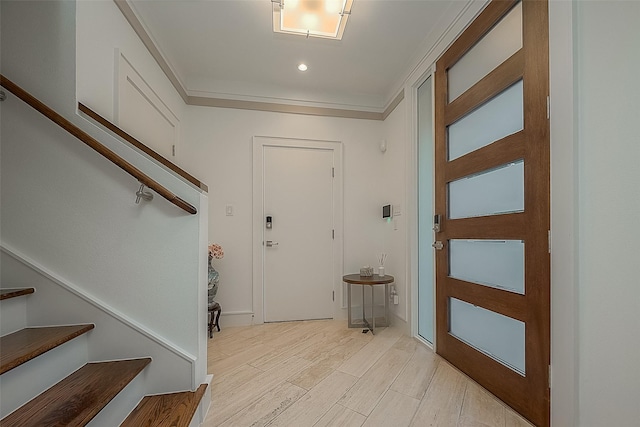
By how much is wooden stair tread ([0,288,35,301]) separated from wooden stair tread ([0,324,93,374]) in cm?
17

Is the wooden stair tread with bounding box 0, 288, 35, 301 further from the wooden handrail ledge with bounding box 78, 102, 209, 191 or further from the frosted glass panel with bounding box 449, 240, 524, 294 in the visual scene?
the frosted glass panel with bounding box 449, 240, 524, 294

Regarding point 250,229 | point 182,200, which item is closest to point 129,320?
point 182,200

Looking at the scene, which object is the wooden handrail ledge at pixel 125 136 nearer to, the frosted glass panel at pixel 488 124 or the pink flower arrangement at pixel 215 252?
the pink flower arrangement at pixel 215 252

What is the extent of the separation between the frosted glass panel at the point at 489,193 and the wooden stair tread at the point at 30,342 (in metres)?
2.21

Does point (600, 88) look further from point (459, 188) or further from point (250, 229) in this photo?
point (250, 229)

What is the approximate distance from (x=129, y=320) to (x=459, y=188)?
2146mm

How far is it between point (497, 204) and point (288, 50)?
2.13m

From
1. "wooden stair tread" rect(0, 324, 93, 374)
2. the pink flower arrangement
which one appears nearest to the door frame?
the pink flower arrangement

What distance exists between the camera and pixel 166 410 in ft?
4.53

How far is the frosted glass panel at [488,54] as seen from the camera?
166cm

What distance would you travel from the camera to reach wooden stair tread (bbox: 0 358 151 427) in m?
1.02

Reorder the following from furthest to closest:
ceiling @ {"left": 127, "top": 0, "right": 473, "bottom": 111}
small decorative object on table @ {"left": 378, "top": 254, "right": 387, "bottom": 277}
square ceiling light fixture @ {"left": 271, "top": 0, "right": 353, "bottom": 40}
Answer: small decorative object on table @ {"left": 378, "top": 254, "right": 387, "bottom": 277}
ceiling @ {"left": 127, "top": 0, "right": 473, "bottom": 111}
square ceiling light fixture @ {"left": 271, "top": 0, "right": 353, "bottom": 40}

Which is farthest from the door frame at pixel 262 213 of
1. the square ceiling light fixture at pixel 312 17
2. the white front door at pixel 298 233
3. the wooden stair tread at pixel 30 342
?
the wooden stair tread at pixel 30 342

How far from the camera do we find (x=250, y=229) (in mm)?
3293
